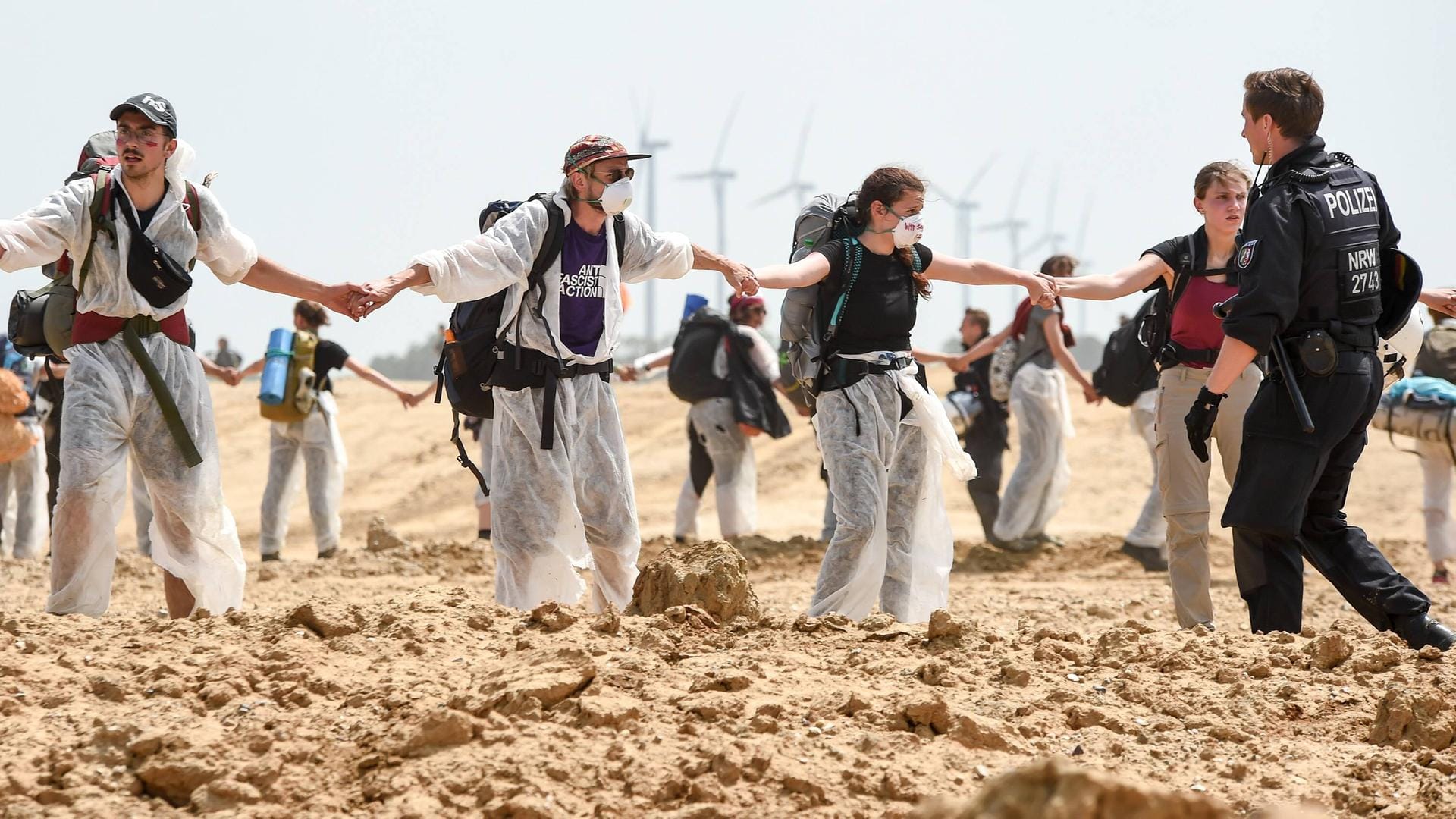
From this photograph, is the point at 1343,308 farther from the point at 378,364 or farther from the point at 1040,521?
the point at 378,364

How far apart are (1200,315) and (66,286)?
4420 mm

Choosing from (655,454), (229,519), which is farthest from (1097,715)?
(655,454)

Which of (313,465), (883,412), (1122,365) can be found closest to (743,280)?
(883,412)

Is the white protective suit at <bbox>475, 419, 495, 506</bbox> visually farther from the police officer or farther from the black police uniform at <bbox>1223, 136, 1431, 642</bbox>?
the black police uniform at <bbox>1223, 136, 1431, 642</bbox>

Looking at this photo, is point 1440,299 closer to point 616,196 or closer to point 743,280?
point 743,280

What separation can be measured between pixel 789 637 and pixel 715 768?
51.5 inches

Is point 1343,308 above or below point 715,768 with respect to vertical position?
above

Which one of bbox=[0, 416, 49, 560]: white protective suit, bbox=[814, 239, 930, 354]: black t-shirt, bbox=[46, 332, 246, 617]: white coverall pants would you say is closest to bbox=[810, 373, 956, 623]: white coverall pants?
bbox=[814, 239, 930, 354]: black t-shirt

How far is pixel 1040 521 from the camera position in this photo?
12422mm

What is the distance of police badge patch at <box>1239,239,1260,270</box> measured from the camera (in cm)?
537

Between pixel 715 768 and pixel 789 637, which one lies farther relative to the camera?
pixel 789 637

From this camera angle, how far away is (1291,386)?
5.38 meters

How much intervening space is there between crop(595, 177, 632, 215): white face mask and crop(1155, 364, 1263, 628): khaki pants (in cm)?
237

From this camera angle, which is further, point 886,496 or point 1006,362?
point 1006,362
